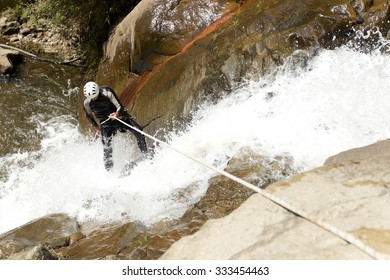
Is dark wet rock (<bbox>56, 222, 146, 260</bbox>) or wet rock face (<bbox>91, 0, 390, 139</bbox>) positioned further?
wet rock face (<bbox>91, 0, 390, 139</bbox>)

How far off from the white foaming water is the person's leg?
0.83 ft

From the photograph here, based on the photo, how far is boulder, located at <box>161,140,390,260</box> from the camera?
239 cm

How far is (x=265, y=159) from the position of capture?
5.03 metres

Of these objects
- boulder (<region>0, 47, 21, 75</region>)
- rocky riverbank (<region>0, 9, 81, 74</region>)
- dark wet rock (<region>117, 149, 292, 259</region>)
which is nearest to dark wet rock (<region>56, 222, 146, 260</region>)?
dark wet rock (<region>117, 149, 292, 259</region>)

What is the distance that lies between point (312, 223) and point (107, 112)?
4497mm

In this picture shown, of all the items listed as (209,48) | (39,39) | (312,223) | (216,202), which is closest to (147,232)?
(216,202)

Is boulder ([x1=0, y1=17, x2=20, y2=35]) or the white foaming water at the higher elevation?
boulder ([x1=0, y1=17, x2=20, y2=35])

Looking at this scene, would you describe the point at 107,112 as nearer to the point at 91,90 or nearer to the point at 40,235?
the point at 91,90

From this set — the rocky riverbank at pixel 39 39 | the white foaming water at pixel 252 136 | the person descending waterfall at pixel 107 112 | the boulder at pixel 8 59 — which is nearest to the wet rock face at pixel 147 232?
the white foaming water at pixel 252 136

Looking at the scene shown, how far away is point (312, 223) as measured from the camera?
102 inches

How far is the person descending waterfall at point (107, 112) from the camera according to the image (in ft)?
19.6

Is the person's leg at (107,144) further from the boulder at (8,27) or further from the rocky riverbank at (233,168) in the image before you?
the boulder at (8,27)

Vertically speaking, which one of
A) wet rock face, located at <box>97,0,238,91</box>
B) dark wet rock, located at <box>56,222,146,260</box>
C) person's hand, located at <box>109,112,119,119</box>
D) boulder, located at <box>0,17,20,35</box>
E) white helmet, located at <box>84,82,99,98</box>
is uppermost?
boulder, located at <box>0,17,20,35</box>

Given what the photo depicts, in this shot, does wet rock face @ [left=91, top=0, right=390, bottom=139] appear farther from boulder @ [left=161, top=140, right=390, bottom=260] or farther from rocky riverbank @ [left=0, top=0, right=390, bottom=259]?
boulder @ [left=161, top=140, right=390, bottom=260]
